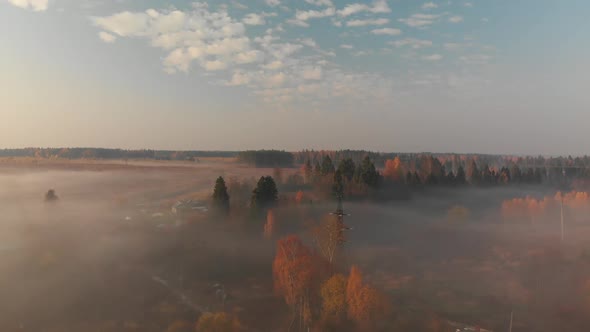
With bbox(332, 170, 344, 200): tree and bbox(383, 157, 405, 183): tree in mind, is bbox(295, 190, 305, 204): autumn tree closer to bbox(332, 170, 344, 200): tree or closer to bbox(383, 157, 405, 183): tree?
bbox(332, 170, 344, 200): tree

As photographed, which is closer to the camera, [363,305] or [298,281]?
[363,305]

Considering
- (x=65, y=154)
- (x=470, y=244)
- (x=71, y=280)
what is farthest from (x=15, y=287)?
(x=65, y=154)

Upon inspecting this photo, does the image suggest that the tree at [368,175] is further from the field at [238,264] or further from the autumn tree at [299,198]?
the autumn tree at [299,198]

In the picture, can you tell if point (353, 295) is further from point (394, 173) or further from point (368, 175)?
point (394, 173)

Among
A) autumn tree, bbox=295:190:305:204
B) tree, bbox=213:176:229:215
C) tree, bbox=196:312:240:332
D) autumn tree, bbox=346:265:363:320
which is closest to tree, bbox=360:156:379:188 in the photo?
autumn tree, bbox=295:190:305:204

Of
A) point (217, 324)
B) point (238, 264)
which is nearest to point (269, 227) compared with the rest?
point (238, 264)

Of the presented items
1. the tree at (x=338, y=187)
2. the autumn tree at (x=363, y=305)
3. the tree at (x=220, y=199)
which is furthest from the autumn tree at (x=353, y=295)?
the tree at (x=338, y=187)
